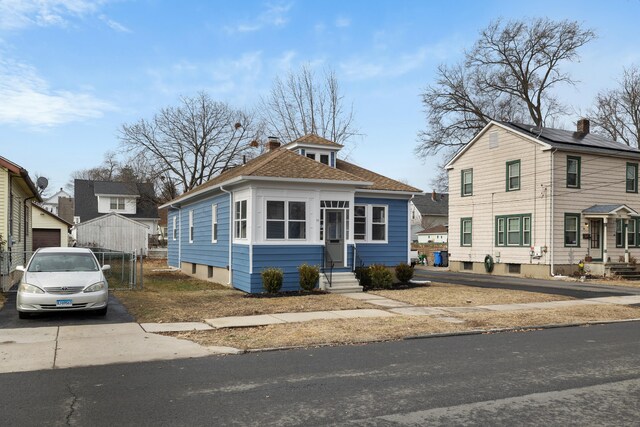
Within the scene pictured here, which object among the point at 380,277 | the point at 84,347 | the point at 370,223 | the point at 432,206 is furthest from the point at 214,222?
the point at 432,206

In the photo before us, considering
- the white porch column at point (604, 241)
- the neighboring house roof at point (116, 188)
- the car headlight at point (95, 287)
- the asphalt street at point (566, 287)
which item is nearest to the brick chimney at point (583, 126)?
the white porch column at point (604, 241)

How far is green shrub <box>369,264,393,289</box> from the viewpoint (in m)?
18.0

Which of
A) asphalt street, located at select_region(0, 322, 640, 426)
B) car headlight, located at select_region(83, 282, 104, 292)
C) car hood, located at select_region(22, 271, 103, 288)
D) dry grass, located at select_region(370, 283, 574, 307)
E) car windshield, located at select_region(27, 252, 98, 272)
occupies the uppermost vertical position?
car windshield, located at select_region(27, 252, 98, 272)

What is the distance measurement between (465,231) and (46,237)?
27.8 m

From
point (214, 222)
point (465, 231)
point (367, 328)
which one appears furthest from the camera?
point (465, 231)

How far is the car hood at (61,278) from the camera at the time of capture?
11211 millimetres

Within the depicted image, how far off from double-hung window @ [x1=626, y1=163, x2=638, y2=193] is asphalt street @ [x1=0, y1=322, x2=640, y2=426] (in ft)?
69.5

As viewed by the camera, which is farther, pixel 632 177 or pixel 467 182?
pixel 467 182

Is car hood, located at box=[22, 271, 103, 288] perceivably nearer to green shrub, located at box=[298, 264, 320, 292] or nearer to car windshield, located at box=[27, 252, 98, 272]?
car windshield, located at box=[27, 252, 98, 272]

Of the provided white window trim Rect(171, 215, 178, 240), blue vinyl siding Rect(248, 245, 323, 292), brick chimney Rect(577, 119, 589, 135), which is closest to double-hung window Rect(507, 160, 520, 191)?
brick chimney Rect(577, 119, 589, 135)

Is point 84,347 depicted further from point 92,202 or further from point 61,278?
point 92,202

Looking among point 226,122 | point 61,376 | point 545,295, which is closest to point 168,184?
point 226,122

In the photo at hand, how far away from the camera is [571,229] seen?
25125 millimetres

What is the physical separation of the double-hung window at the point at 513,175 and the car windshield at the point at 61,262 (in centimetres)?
2058
